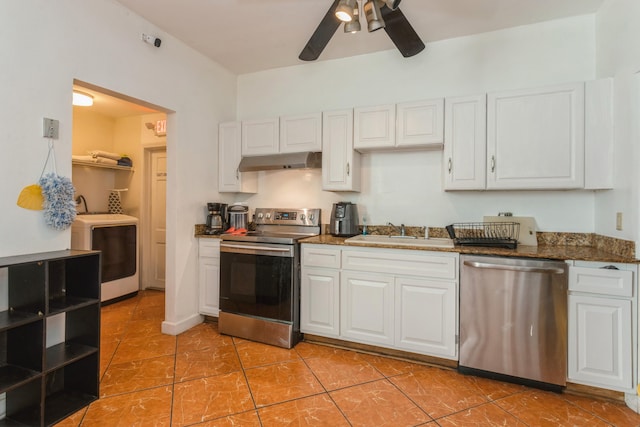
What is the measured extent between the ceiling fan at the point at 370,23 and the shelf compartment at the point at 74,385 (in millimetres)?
2419


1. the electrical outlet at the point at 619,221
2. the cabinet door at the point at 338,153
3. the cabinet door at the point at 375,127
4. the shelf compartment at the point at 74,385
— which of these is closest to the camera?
the shelf compartment at the point at 74,385

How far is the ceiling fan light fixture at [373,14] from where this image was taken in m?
1.76

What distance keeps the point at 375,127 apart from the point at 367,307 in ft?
5.03

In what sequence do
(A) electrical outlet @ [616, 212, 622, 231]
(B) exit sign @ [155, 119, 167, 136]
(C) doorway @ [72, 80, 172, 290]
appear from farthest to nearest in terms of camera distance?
(C) doorway @ [72, 80, 172, 290] → (B) exit sign @ [155, 119, 167, 136] → (A) electrical outlet @ [616, 212, 622, 231]

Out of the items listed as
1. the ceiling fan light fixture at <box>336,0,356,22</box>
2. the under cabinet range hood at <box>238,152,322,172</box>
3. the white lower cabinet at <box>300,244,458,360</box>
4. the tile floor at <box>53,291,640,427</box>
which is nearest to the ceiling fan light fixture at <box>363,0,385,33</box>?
the ceiling fan light fixture at <box>336,0,356,22</box>

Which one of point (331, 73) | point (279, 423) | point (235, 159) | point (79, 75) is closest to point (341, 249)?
point (279, 423)

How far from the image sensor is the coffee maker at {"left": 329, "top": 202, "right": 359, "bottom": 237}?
3.02 metres

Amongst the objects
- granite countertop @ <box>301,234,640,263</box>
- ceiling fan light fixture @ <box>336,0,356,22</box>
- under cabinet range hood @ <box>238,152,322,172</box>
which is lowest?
granite countertop @ <box>301,234,640,263</box>

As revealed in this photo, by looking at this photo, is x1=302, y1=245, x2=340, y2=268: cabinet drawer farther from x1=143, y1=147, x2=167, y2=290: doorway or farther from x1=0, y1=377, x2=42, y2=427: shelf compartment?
x1=143, y1=147, x2=167, y2=290: doorway

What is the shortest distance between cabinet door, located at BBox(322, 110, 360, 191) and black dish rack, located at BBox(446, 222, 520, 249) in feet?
3.24

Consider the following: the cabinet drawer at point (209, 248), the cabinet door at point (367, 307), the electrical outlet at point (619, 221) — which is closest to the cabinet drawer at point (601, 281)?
the electrical outlet at point (619, 221)

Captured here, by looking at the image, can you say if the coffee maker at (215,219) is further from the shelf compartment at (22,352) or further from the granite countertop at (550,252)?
the shelf compartment at (22,352)

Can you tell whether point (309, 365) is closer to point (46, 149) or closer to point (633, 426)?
point (633, 426)

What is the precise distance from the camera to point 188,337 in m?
2.93
